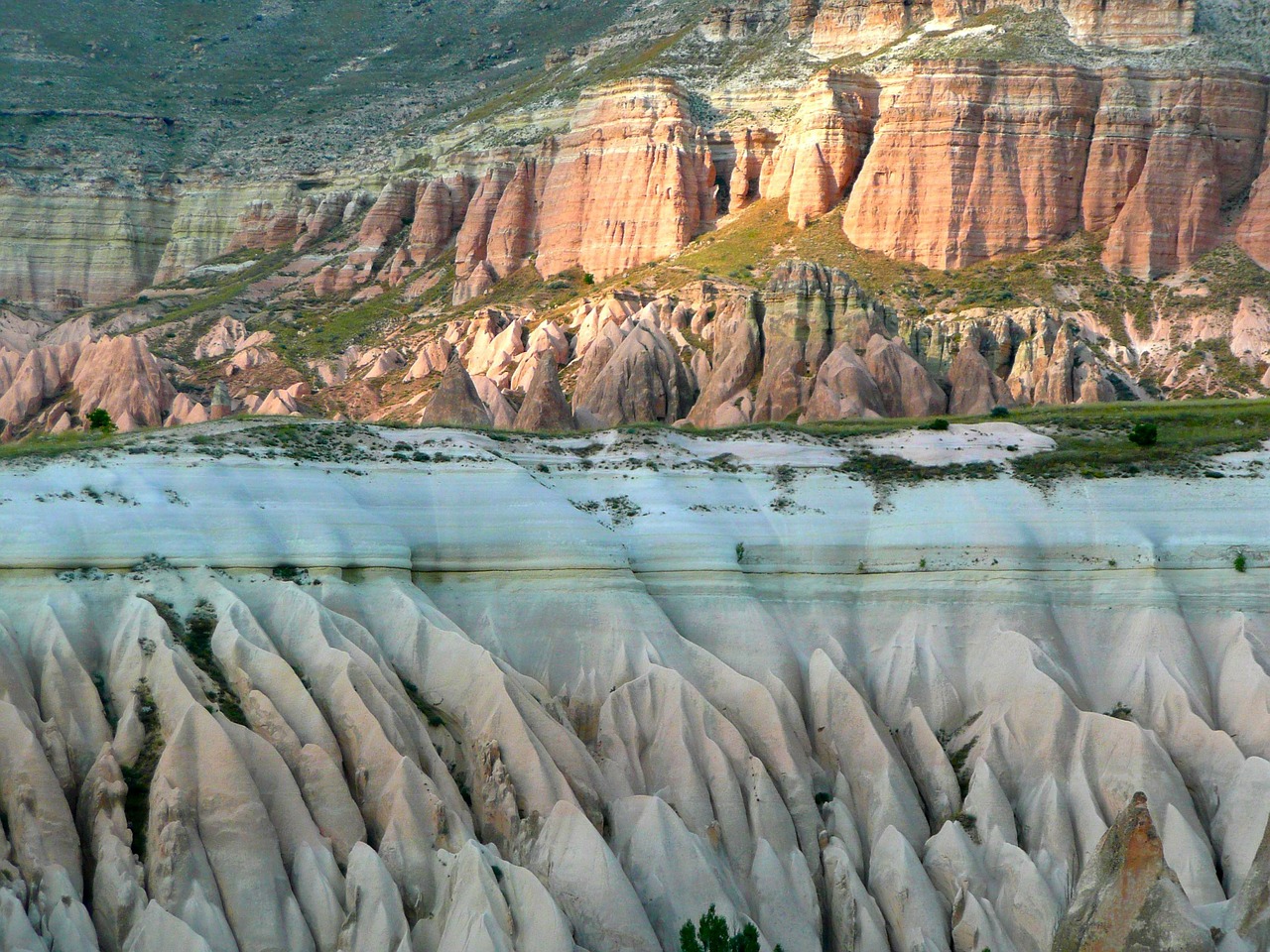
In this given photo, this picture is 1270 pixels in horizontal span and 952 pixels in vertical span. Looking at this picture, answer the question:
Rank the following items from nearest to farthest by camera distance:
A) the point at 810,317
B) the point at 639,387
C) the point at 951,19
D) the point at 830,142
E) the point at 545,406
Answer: the point at 545,406 < the point at 810,317 < the point at 639,387 < the point at 830,142 < the point at 951,19

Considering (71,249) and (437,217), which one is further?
(71,249)

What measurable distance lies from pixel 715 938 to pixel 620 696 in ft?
25.2

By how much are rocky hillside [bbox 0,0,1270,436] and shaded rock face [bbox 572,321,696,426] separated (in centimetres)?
23

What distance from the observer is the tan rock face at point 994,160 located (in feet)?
348

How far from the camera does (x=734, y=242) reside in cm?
11612

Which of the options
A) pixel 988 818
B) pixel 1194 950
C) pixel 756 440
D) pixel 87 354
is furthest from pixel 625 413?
pixel 1194 950

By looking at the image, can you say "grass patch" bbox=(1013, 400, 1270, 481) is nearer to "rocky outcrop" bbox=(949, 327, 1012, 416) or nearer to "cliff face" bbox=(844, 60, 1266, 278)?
"rocky outcrop" bbox=(949, 327, 1012, 416)

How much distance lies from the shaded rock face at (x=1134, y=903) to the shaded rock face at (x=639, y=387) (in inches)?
2180

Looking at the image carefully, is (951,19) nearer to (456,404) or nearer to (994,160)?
(994,160)

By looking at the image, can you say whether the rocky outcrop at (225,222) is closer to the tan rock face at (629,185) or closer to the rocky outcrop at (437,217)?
the rocky outcrop at (437,217)

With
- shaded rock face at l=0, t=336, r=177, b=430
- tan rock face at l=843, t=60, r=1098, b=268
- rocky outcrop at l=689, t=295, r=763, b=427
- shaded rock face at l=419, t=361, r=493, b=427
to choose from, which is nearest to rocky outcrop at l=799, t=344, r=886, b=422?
rocky outcrop at l=689, t=295, r=763, b=427

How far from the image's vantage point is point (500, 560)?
39.3 meters

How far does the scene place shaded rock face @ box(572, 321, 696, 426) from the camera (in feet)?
268

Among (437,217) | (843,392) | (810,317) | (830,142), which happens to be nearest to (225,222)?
(437,217)
